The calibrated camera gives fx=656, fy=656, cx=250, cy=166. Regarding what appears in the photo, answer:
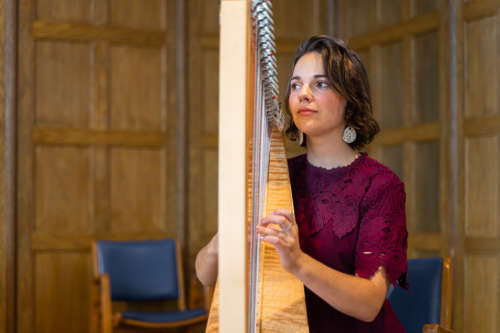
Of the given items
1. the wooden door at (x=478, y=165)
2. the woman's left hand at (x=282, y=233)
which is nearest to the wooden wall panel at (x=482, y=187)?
the wooden door at (x=478, y=165)

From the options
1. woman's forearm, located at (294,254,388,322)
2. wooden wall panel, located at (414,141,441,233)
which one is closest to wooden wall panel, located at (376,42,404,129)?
wooden wall panel, located at (414,141,441,233)

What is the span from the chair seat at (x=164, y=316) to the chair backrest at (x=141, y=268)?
19cm

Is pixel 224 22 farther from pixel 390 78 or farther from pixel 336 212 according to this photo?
pixel 390 78

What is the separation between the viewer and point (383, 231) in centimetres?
132

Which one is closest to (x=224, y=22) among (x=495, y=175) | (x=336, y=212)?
(x=336, y=212)

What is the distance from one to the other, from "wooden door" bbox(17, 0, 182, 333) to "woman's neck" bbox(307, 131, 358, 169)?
9.96ft

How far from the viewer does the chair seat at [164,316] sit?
3.78 m

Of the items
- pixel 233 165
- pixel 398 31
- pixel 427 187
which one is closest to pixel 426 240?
pixel 427 187

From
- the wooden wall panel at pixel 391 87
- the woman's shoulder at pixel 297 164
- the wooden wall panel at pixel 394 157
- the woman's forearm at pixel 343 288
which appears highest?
the wooden wall panel at pixel 391 87

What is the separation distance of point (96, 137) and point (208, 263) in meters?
3.18

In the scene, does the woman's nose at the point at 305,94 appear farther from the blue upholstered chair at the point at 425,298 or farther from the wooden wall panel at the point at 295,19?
the wooden wall panel at the point at 295,19

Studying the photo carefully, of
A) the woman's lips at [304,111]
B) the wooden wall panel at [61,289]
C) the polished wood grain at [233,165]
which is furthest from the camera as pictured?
the wooden wall panel at [61,289]

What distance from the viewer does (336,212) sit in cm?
138

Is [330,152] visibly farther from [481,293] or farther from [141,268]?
[141,268]
